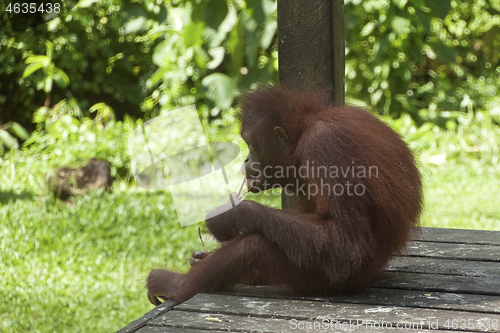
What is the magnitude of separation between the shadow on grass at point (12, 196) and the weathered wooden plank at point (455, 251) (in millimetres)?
3627

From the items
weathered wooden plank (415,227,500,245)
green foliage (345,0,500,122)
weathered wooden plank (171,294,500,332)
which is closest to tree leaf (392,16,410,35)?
green foliage (345,0,500,122)

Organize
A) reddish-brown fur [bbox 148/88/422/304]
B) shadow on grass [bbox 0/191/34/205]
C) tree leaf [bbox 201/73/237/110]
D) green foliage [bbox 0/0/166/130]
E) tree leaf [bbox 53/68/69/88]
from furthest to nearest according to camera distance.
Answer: green foliage [bbox 0/0/166/130], tree leaf [bbox 53/68/69/88], tree leaf [bbox 201/73/237/110], shadow on grass [bbox 0/191/34/205], reddish-brown fur [bbox 148/88/422/304]

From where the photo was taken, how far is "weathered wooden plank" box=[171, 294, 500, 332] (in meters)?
2.07

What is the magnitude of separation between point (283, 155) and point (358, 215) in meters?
0.47

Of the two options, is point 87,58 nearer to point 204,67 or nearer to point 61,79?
point 61,79

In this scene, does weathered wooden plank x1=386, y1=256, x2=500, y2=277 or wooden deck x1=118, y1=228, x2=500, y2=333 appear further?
weathered wooden plank x1=386, y1=256, x2=500, y2=277

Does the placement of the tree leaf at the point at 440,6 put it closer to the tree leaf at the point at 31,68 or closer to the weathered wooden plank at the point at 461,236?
the weathered wooden plank at the point at 461,236

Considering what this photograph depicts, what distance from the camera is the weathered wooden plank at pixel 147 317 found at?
204cm

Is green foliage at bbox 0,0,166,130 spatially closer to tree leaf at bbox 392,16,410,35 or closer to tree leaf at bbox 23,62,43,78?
tree leaf at bbox 23,62,43,78

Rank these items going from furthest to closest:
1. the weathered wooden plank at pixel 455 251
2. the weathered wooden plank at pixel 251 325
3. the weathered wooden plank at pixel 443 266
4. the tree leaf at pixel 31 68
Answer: the tree leaf at pixel 31 68 < the weathered wooden plank at pixel 455 251 < the weathered wooden plank at pixel 443 266 < the weathered wooden plank at pixel 251 325

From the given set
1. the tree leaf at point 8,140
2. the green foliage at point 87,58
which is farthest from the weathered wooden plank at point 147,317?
the green foliage at point 87,58

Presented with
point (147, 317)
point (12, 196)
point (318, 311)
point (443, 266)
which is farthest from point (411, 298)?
point (12, 196)

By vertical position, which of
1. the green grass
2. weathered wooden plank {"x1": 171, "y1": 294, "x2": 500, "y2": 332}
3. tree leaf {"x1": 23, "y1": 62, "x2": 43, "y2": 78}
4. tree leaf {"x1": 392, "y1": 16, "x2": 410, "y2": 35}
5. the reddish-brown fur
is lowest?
the green grass

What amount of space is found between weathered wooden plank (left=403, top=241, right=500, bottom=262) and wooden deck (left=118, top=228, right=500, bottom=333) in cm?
A: 10
